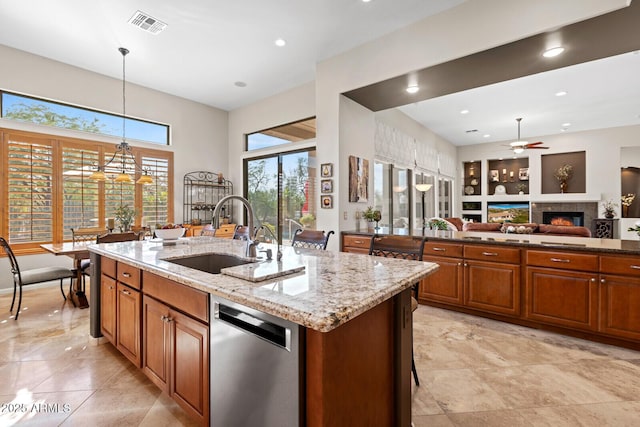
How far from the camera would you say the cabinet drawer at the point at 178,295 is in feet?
4.69

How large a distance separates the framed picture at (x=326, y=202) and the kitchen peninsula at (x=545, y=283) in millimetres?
1415

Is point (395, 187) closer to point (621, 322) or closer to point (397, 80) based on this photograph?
point (397, 80)

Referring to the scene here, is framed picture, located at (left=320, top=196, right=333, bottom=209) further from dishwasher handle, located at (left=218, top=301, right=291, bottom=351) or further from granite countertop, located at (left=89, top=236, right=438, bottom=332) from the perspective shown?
dishwasher handle, located at (left=218, top=301, right=291, bottom=351)

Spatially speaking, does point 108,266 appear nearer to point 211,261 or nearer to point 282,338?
point 211,261

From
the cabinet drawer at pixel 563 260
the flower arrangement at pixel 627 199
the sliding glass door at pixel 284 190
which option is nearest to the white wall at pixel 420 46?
the sliding glass door at pixel 284 190

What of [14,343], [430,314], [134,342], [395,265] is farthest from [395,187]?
[14,343]

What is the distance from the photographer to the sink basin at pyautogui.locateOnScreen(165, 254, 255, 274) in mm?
2069

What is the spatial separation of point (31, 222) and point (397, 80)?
5558mm

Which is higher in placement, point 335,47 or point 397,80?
point 335,47

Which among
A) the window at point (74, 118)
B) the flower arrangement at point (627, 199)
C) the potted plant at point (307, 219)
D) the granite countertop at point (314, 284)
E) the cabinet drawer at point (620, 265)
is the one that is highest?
the window at point (74, 118)

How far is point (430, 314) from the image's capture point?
3.45m

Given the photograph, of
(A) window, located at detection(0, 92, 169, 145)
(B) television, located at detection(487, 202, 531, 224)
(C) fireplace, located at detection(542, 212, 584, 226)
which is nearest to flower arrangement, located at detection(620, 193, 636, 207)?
(C) fireplace, located at detection(542, 212, 584, 226)

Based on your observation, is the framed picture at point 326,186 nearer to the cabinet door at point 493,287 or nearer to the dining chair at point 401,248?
the dining chair at point 401,248

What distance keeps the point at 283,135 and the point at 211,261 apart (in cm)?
415
